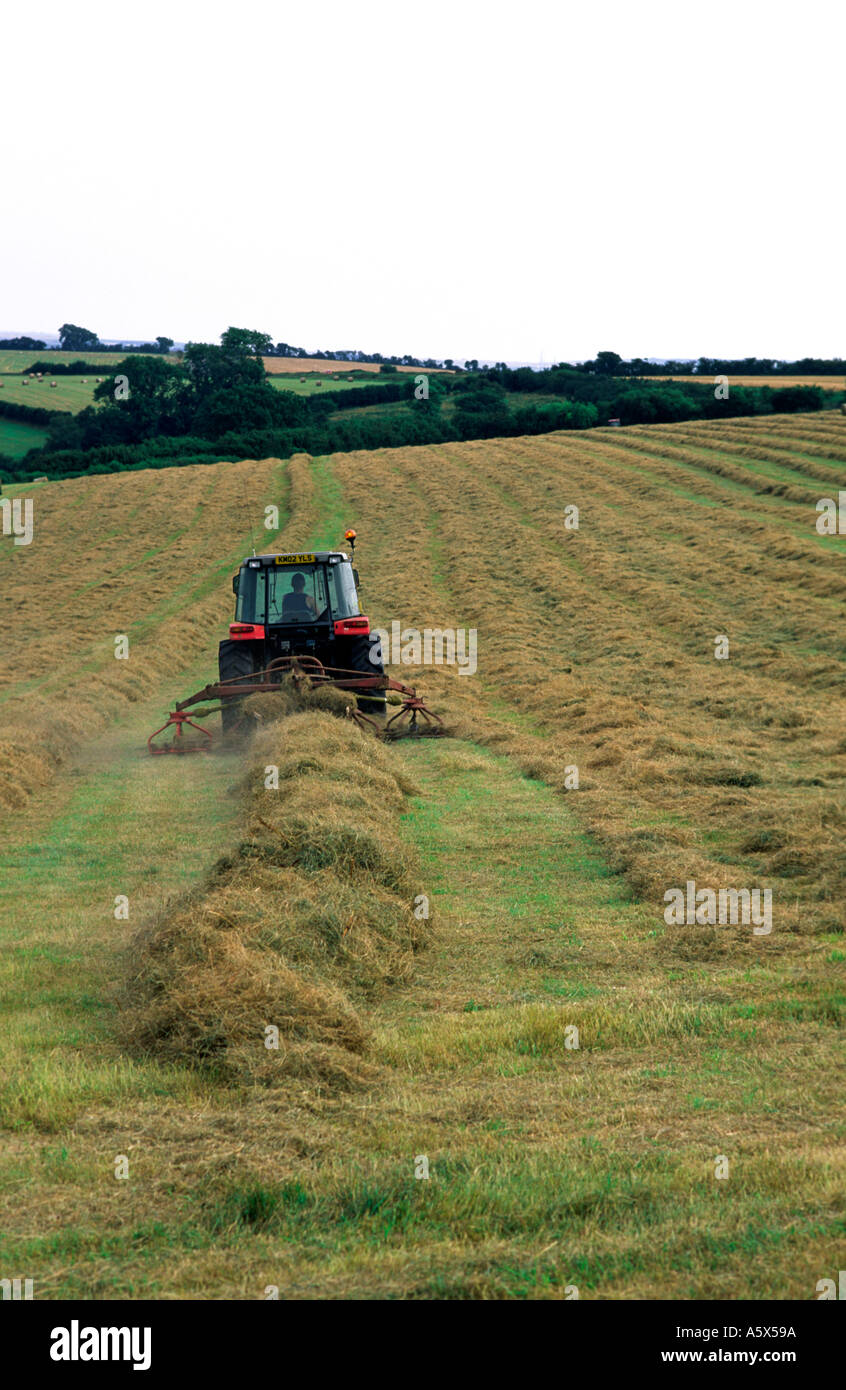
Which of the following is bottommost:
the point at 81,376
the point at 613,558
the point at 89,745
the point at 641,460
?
the point at 89,745

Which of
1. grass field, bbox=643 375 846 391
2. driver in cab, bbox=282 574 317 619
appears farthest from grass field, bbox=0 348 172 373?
driver in cab, bbox=282 574 317 619

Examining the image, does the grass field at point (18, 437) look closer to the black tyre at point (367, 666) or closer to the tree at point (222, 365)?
the tree at point (222, 365)

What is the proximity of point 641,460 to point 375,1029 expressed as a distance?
38.1 metres

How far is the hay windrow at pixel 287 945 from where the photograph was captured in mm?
5266

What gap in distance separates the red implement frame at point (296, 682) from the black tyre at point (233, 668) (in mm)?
202

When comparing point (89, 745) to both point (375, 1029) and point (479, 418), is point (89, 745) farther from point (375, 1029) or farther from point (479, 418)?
point (479, 418)

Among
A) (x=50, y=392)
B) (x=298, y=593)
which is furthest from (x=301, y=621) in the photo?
(x=50, y=392)

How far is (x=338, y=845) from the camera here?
770 centimetres

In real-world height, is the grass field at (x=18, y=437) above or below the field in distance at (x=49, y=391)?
below

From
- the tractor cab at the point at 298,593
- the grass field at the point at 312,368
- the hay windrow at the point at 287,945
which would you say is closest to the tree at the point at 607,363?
the grass field at the point at 312,368

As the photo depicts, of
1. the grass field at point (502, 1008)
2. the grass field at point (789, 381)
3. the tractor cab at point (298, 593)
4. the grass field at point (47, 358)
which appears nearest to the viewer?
the grass field at point (502, 1008)

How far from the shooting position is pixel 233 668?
45.5 ft

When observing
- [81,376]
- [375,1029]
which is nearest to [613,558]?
[375,1029]

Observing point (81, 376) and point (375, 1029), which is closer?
point (375, 1029)
